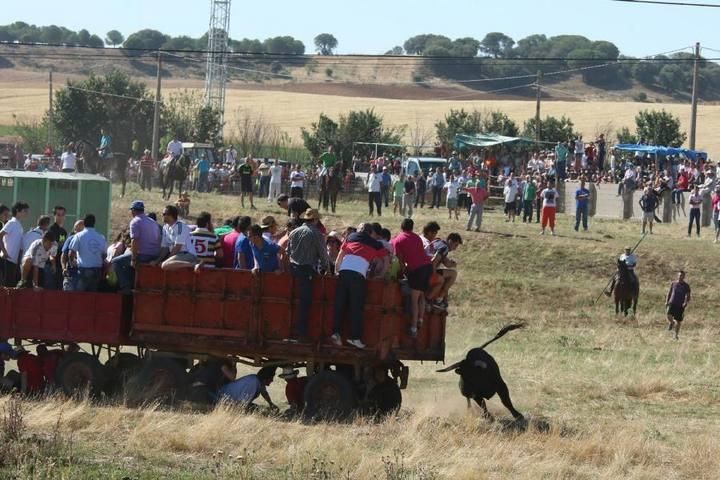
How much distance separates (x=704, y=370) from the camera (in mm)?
→ 24875

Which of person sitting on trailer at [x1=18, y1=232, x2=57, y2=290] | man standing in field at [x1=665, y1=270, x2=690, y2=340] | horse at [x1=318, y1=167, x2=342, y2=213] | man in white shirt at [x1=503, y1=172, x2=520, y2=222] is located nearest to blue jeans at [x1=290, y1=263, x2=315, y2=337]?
person sitting on trailer at [x1=18, y1=232, x2=57, y2=290]

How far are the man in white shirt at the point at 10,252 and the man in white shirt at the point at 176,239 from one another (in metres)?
3.15

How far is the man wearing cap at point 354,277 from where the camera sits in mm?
17188

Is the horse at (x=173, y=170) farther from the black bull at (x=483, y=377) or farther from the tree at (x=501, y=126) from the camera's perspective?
the tree at (x=501, y=126)

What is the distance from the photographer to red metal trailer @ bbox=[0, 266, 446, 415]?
17531 mm

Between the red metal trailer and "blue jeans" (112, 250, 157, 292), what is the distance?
7.1 inches

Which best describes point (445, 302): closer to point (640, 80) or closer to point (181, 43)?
point (640, 80)

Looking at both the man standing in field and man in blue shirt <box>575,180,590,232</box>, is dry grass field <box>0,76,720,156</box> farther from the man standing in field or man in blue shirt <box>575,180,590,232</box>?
the man standing in field

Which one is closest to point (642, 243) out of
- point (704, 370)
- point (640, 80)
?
point (704, 370)

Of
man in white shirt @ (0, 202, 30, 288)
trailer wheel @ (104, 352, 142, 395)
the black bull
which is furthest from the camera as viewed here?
man in white shirt @ (0, 202, 30, 288)

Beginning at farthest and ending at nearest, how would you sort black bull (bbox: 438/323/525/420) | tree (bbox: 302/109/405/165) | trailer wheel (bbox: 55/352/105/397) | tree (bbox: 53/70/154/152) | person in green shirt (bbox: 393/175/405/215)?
tree (bbox: 53/70/154/152) → tree (bbox: 302/109/405/165) → person in green shirt (bbox: 393/175/405/215) → trailer wheel (bbox: 55/352/105/397) → black bull (bbox: 438/323/525/420)

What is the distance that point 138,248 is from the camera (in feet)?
59.6

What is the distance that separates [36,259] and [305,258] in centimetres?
394

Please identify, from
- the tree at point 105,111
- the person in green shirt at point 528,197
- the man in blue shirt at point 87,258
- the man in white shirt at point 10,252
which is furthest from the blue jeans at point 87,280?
the tree at point 105,111
